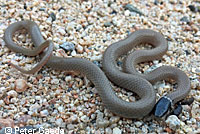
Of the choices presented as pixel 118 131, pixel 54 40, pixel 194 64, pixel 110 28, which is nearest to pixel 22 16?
pixel 54 40

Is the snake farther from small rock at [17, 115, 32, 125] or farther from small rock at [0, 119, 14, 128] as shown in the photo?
small rock at [0, 119, 14, 128]

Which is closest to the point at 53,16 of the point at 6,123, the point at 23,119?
the point at 23,119

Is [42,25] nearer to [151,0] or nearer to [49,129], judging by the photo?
[49,129]

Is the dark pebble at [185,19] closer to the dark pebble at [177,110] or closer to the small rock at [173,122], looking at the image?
the dark pebble at [177,110]

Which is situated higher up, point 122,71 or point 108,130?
point 122,71

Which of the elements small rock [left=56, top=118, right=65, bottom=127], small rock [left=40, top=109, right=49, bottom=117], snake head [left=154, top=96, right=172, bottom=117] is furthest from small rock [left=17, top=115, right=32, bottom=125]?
snake head [left=154, top=96, right=172, bottom=117]

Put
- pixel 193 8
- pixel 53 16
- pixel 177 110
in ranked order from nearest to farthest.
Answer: pixel 177 110 < pixel 53 16 < pixel 193 8

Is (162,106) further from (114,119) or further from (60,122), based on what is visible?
(60,122)
